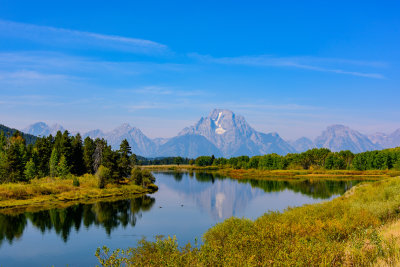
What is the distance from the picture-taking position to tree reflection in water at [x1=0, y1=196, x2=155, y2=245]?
52344 millimetres

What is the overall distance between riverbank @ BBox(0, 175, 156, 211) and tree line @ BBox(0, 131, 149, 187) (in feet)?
13.2

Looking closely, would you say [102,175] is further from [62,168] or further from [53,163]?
[53,163]

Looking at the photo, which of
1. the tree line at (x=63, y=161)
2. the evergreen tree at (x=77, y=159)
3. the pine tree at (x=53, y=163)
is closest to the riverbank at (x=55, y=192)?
the pine tree at (x=53, y=163)

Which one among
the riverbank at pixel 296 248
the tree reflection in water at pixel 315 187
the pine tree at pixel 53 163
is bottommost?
the tree reflection in water at pixel 315 187

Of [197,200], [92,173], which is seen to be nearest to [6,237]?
[197,200]

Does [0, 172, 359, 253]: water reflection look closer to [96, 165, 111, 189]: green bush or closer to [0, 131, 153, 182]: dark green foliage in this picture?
[96, 165, 111, 189]: green bush

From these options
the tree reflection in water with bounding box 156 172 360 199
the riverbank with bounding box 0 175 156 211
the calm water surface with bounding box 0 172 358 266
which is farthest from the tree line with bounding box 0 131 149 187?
the tree reflection in water with bounding box 156 172 360 199

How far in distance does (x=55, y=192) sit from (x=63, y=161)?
51.6 ft

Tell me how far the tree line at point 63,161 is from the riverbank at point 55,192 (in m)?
4.02

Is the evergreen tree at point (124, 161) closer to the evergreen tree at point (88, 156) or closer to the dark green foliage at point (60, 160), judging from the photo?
the dark green foliage at point (60, 160)

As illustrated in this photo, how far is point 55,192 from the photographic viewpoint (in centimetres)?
8631

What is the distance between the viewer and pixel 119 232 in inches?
2050

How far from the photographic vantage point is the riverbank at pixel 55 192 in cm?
7531

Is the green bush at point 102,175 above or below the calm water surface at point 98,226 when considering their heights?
above
